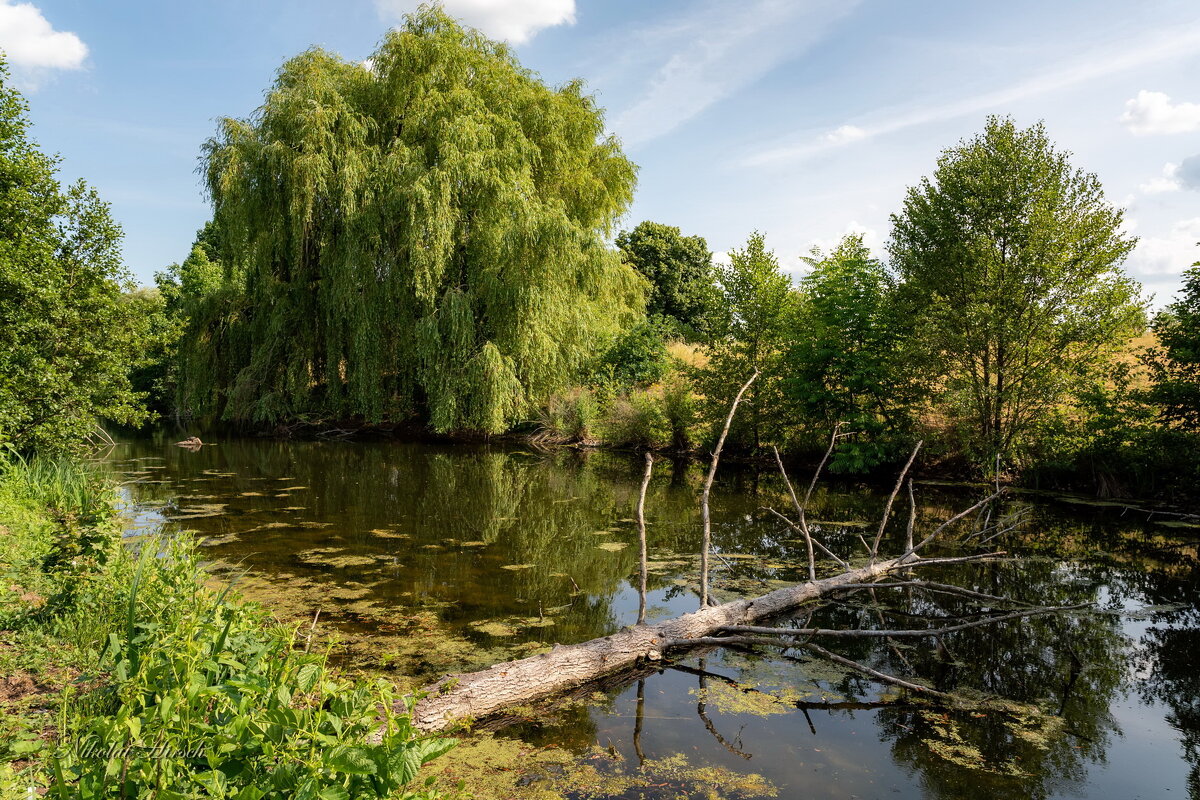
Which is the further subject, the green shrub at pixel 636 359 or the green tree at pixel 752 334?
the green shrub at pixel 636 359

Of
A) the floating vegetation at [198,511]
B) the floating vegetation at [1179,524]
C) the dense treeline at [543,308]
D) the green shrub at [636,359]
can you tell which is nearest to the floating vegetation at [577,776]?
the floating vegetation at [198,511]

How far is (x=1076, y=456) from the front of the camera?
1154cm

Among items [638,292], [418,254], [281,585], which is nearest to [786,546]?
[281,585]

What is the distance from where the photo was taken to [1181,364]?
33.1 feet

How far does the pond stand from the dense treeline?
6.72 feet

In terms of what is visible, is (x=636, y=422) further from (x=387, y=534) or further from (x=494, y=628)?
(x=494, y=628)

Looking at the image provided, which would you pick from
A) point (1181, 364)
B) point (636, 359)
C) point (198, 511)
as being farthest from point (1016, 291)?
point (198, 511)

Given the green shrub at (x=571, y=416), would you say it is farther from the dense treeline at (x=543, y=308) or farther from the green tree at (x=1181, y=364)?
the green tree at (x=1181, y=364)

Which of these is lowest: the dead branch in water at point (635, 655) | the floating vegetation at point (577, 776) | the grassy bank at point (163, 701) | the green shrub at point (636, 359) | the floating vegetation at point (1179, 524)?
the floating vegetation at point (577, 776)

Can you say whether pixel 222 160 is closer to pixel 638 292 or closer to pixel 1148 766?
pixel 638 292

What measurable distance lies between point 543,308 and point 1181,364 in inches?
440

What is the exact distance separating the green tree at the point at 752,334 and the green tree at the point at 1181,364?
6.17m

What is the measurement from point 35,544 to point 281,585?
177cm

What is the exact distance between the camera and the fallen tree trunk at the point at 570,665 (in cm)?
354
